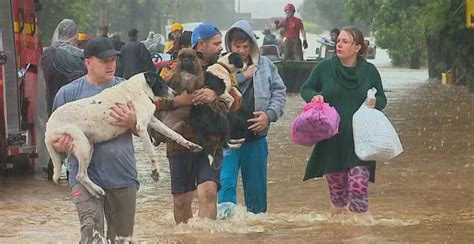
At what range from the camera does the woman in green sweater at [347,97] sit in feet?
30.3

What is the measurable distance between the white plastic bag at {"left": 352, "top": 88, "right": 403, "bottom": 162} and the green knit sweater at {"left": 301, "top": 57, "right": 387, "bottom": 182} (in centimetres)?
8

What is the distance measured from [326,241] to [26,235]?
2.44 meters

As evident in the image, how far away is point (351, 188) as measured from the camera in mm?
9273

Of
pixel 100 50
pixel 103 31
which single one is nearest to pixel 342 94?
pixel 100 50

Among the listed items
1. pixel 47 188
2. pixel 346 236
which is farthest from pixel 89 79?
pixel 47 188

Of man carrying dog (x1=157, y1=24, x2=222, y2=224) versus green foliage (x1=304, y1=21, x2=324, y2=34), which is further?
green foliage (x1=304, y1=21, x2=324, y2=34)

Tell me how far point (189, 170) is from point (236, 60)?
33.5 inches

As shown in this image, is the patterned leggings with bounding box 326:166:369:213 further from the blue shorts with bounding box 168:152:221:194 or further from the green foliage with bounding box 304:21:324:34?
the green foliage with bounding box 304:21:324:34

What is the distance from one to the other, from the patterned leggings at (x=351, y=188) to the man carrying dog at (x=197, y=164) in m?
1.17

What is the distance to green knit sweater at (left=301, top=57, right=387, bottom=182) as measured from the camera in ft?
30.4

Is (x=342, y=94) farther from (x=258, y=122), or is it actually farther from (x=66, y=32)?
(x=66, y=32)

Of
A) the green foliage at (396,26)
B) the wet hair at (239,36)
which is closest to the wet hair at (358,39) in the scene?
the wet hair at (239,36)

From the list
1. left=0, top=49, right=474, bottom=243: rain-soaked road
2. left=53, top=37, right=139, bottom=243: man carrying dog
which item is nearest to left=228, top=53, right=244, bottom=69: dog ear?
left=0, top=49, right=474, bottom=243: rain-soaked road

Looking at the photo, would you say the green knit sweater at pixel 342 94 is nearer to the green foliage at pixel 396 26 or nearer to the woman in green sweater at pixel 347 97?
the woman in green sweater at pixel 347 97
